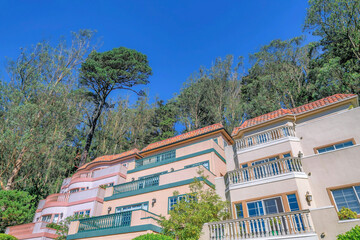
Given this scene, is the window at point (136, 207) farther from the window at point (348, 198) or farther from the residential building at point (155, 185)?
the window at point (348, 198)

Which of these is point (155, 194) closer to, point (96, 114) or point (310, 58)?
point (96, 114)

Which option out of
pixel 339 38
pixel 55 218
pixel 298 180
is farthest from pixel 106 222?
pixel 339 38

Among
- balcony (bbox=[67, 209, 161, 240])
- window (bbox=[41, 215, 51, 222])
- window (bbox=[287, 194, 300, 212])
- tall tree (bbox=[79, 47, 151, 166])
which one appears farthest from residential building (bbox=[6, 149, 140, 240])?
window (bbox=[287, 194, 300, 212])

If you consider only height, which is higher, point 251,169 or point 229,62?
point 229,62

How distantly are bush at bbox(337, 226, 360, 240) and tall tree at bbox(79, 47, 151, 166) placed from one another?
33.4 m

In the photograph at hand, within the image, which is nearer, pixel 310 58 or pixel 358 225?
pixel 358 225

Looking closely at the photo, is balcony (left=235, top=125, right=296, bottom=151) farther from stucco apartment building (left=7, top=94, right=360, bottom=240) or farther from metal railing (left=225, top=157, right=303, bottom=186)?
metal railing (left=225, top=157, right=303, bottom=186)

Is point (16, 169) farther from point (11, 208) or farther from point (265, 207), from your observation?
point (265, 207)

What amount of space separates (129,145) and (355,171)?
35730 millimetres

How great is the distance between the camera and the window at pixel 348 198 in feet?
38.2

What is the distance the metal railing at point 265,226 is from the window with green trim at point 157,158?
11.5 meters

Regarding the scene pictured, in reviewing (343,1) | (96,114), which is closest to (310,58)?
(343,1)

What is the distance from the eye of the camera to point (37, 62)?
30.5 m

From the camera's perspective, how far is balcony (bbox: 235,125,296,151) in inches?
658
